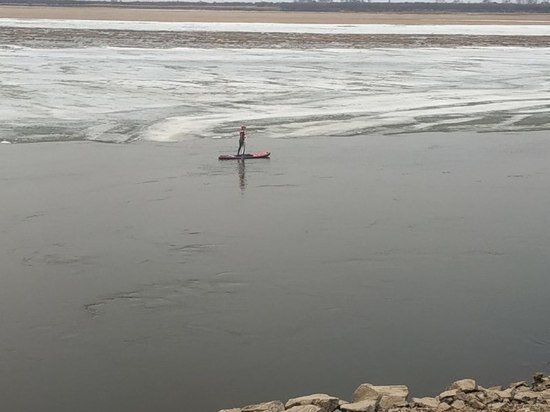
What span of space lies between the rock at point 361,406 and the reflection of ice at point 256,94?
1188 centimetres

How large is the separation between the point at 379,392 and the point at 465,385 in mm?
791

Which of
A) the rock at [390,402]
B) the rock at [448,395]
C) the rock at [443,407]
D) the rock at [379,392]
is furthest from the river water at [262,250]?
the rock at [443,407]

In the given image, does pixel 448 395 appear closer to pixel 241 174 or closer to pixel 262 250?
pixel 262 250

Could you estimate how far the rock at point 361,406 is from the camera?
6.21 meters

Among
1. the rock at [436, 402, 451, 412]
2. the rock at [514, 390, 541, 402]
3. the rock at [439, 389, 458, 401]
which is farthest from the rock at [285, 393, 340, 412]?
the rock at [514, 390, 541, 402]

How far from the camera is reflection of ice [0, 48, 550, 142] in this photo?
18766 millimetres

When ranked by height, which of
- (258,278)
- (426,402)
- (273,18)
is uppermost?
(273,18)

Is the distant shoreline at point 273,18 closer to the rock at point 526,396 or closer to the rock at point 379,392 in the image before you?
the rock at point 379,392

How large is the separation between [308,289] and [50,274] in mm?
3230

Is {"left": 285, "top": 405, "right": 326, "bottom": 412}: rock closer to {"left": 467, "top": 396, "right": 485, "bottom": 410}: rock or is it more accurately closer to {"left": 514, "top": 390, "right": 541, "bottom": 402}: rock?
{"left": 467, "top": 396, "right": 485, "bottom": 410}: rock

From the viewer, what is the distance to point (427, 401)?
6621mm

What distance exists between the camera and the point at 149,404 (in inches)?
273

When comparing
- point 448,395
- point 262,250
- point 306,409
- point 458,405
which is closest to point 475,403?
point 458,405

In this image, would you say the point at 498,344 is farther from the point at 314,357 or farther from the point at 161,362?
the point at 161,362
